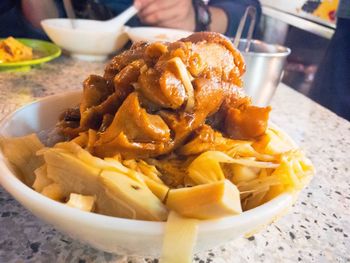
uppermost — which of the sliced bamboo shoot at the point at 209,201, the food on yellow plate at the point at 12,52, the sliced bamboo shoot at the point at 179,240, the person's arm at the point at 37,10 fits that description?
the sliced bamboo shoot at the point at 209,201

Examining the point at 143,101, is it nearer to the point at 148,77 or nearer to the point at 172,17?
the point at 148,77

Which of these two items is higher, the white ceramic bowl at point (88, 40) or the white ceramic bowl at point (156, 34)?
the white ceramic bowl at point (156, 34)

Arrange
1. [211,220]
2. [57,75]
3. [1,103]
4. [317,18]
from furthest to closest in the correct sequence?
[317,18] < [57,75] < [1,103] < [211,220]

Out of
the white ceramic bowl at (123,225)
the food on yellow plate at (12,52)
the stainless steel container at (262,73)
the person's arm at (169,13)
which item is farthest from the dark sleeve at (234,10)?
the white ceramic bowl at (123,225)

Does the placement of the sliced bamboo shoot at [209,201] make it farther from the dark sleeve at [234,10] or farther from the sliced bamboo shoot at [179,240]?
the dark sleeve at [234,10]

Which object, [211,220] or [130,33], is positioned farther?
[130,33]

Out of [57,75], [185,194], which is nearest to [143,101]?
[185,194]

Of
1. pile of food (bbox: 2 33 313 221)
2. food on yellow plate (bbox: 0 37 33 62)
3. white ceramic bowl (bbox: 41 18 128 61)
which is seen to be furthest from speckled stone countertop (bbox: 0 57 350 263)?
white ceramic bowl (bbox: 41 18 128 61)

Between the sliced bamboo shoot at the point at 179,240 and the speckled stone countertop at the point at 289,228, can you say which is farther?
the speckled stone countertop at the point at 289,228
